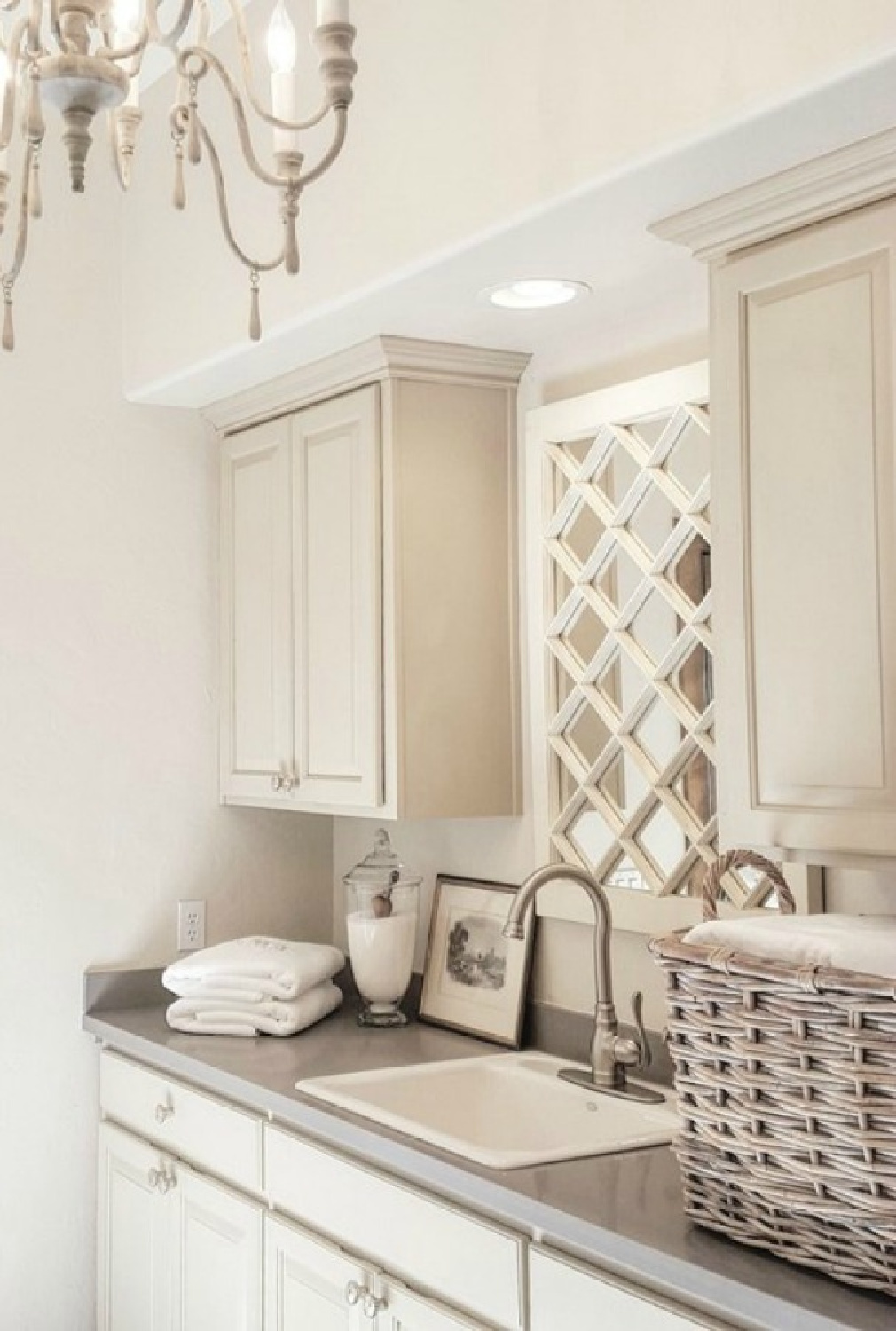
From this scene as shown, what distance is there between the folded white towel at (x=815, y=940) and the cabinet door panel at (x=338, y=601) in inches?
46.3

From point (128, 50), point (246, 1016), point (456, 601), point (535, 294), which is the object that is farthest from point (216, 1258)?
point (128, 50)

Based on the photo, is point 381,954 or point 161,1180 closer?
point 161,1180

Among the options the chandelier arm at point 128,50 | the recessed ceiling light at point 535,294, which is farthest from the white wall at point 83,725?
the chandelier arm at point 128,50

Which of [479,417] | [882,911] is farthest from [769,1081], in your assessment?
[479,417]

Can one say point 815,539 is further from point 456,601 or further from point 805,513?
point 456,601

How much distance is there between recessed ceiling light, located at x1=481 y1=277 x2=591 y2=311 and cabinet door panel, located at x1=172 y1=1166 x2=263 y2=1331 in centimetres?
154

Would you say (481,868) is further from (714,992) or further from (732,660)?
(714,992)

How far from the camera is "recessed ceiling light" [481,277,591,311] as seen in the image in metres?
2.41

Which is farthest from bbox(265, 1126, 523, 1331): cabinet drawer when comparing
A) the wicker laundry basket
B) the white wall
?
the white wall

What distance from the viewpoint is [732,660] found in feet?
6.41

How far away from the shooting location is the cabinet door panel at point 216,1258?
8.43ft

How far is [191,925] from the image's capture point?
132 inches

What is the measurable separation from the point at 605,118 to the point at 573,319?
71 centimetres

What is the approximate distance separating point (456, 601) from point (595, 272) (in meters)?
0.74
